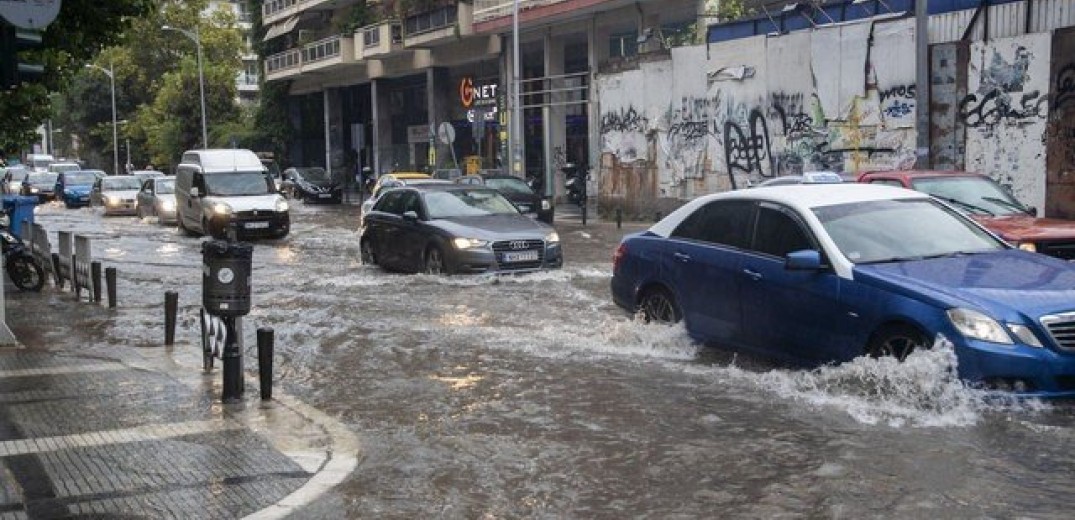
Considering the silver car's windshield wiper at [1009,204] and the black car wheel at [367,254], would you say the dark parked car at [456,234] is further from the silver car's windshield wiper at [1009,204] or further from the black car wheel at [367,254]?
the silver car's windshield wiper at [1009,204]

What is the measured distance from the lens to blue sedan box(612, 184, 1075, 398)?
266 inches

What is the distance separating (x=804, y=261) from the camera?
776cm

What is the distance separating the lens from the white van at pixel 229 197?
2580 centimetres

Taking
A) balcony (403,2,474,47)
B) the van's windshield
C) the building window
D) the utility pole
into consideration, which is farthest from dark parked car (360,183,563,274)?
balcony (403,2,474,47)

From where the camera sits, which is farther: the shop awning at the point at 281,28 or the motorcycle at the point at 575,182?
the shop awning at the point at 281,28

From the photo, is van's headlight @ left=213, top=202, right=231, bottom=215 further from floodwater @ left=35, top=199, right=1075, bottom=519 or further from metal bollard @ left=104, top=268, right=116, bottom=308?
floodwater @ left=35, top=199, right=1075, bottom=519

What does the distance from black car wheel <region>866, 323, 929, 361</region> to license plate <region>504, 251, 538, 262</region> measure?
8.53 m

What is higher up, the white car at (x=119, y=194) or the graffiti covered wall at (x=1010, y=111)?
the graffiti covered wall at (x=1010, y=111)

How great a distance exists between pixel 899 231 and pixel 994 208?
15.0 ft

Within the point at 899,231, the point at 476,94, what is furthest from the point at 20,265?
the point at 476,94

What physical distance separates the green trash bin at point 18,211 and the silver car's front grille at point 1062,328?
16.1m

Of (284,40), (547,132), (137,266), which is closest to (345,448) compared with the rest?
(137,266)

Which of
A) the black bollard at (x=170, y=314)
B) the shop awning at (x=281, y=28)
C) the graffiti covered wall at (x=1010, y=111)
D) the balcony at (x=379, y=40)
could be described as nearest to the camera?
the black bollard at (x=170, y=314)

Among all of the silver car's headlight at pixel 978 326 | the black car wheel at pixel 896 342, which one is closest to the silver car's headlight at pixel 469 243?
the black car wheel at pixel 896 342
